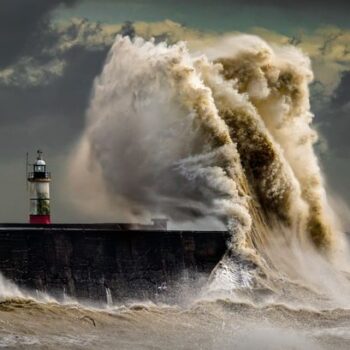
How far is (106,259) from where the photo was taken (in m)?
16.5

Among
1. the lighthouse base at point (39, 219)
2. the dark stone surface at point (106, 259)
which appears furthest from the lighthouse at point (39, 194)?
the dark stone surface at point (106, 259)

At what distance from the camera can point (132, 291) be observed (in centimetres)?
1667

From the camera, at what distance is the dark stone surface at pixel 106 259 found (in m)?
15.6

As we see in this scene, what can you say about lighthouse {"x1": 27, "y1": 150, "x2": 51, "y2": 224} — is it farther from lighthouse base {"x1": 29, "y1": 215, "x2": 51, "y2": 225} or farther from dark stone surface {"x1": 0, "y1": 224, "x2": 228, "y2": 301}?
dark stone surface {"x1": 0, "y1": 224, "x2": 228, "y2": 301}

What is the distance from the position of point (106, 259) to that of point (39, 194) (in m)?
5.86

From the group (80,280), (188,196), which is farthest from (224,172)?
(80,280)

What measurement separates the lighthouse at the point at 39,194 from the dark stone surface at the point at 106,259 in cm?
508

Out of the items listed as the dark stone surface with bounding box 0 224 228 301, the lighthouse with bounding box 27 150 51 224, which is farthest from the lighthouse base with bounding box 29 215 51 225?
the dark stone surface with bounding box 0 224 228 301

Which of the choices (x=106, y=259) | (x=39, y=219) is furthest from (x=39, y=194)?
(x=106, y=259)

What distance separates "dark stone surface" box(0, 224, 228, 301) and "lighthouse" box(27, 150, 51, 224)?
5085 mm

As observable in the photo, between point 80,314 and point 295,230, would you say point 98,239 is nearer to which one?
point 80,314

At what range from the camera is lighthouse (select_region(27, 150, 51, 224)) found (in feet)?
72.0

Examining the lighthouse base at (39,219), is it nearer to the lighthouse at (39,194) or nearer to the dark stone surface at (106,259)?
the lighthouse at (39,194)

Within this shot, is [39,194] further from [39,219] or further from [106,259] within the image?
[106,259]
